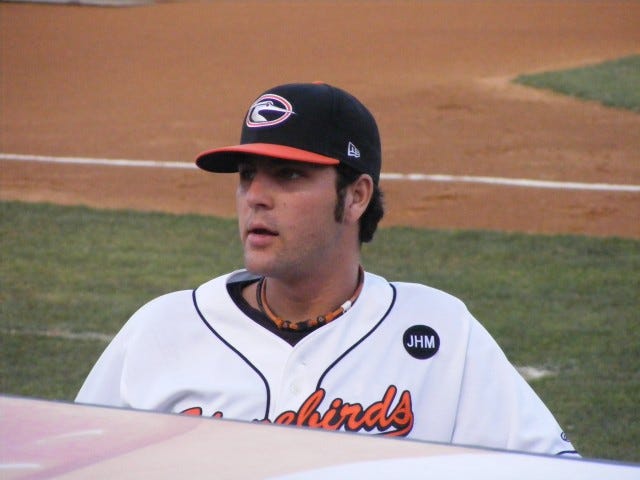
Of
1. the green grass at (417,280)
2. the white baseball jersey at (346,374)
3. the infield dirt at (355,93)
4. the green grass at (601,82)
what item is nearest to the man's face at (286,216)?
the white baseball jersey at (346,374)

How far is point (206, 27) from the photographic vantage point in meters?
19.4

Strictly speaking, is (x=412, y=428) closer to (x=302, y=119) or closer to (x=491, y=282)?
(x=302, y=119)

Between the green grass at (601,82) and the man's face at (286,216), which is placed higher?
the man's face at (286,216)

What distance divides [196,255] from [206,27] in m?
11.9

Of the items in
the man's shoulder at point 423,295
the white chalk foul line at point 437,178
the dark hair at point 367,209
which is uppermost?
the dark hair at point 367,209

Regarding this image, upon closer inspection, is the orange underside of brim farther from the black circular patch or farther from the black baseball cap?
the black circular patch

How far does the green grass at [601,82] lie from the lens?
1322cm

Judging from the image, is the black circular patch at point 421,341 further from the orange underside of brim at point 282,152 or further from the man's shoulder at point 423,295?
the orange underside of brim at point 282,152

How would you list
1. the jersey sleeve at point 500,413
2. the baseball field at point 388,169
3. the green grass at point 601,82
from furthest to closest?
the green grass at point 601,82, the baseball field at point 388,169, the jersey sleeve at point 500,413

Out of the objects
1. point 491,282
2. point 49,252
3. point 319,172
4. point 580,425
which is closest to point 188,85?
point 49,252

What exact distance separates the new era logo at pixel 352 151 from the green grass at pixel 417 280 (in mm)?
2912

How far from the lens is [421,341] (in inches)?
93.1

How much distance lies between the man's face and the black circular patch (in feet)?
0.77

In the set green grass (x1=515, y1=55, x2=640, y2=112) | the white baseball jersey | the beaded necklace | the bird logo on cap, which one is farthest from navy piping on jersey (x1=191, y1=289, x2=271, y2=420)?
green grass (x1=515, y1=55, x2=640, y2=112)
